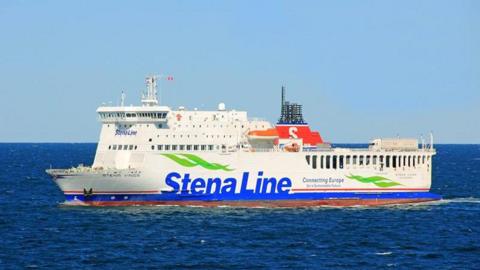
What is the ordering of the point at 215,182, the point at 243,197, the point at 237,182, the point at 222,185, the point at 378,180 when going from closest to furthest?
the point at 215,182, the point at 222,185, the point at 237,182, the point at 243,197, the point at 378,180

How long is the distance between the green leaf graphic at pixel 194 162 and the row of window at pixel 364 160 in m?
6.00

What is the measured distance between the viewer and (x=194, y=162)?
Answer: 2196 inches

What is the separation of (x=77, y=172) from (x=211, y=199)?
8446 mm

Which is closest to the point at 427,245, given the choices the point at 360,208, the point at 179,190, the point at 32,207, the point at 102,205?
the point at 360,208

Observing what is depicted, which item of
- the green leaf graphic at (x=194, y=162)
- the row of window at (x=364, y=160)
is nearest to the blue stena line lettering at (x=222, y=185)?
the green leaf graphic at (x=194, y=162)

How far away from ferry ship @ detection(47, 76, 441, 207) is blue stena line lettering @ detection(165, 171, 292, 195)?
62 millimetres

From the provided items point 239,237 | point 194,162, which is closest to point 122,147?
point 194,162

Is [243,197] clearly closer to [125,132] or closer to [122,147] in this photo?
[122,147]

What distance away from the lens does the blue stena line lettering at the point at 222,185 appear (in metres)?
55.6

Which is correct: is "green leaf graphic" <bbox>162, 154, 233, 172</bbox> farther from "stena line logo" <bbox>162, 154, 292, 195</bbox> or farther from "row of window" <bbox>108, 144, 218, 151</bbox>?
"row of window" <bbox>108, 144, 218, 151</bbox>

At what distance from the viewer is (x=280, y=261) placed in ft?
132

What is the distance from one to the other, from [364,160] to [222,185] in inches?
398

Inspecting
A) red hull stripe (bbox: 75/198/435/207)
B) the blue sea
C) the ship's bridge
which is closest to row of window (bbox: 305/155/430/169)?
red hull stripe (bbox: 75/198/435/207)

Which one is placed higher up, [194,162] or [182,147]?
[182,147]
